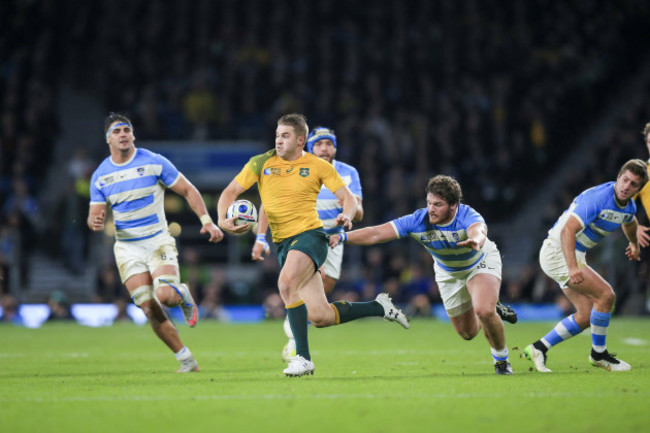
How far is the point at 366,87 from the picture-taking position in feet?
80.1

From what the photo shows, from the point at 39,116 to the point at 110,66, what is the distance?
9.33 ft

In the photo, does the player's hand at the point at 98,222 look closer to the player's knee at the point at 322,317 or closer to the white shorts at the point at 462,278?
the player's knee at the point at 322,317

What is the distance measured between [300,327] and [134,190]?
2.16 metres

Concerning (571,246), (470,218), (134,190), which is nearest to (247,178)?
(134,190)

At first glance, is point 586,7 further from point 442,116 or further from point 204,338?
point 204,338

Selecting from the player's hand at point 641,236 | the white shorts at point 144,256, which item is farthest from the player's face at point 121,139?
the player's hand at point 641,236

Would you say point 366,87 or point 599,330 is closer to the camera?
point 599,330

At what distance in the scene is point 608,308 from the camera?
902cm

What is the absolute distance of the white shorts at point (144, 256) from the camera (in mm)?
9008

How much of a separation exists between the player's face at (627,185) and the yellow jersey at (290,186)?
2527 mm

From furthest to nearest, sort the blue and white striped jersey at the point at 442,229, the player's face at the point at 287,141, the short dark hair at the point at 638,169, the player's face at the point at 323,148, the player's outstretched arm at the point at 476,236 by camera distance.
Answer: the player's face at the point at 323,148, the short dark hair at the point at 638,169, the player's face at the point at 287,141, the blue and white striped jersey at the point at 442,229, the player's outstretched arm at the point at 476,236

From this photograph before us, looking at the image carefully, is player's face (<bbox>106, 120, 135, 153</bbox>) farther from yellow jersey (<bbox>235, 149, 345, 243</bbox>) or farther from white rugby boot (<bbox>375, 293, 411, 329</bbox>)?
white rugby boot (<bbox>375, 293, 411, 329</bbox>)

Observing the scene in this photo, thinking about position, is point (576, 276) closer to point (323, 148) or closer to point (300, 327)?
point (300, 327)

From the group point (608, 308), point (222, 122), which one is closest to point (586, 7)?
point (222, 122)
